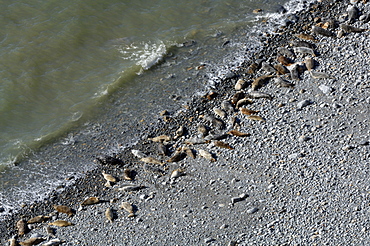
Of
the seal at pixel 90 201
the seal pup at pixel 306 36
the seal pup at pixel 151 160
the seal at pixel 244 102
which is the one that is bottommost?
the seal at pixel 90 201

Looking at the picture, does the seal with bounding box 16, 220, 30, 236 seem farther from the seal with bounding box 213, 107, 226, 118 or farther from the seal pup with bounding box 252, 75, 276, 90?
the seal pup with bounding box 252, 75, 276, 90

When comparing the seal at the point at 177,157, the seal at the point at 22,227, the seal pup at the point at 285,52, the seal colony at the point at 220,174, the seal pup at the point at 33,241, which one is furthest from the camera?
the seal pup at the point at 285,52

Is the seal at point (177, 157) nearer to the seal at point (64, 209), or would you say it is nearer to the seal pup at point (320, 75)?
the seal at point (64, 209)

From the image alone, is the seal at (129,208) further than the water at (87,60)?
No

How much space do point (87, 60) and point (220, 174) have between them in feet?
27.3

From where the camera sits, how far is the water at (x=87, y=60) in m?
14.4

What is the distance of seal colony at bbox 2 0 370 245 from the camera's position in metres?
10.3

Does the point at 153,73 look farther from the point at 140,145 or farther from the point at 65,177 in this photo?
the point at 65,177

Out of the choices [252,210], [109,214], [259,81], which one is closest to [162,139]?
[109,214]

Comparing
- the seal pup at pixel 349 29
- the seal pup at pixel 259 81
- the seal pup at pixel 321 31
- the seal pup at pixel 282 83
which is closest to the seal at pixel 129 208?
the seal pup at pixel 259 81

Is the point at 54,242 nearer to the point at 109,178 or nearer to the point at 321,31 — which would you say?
the point at 109,178

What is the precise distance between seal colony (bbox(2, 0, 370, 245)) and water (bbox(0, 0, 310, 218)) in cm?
121

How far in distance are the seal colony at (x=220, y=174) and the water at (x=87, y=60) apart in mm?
1211

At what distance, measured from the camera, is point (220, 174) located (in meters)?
11.7
